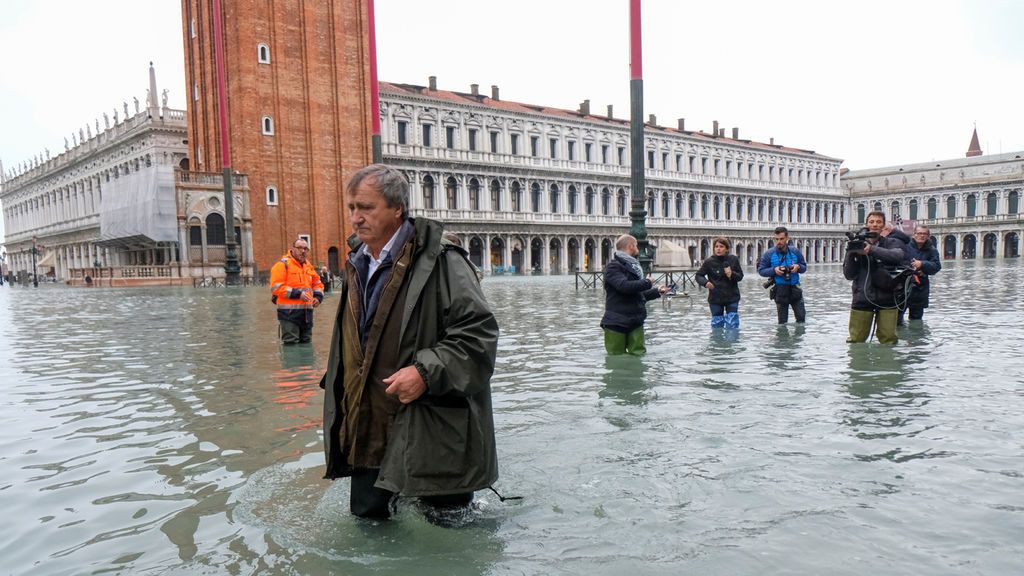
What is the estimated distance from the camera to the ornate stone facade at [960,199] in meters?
72.0

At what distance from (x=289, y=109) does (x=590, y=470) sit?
39.3m

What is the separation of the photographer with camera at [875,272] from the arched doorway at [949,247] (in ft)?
261

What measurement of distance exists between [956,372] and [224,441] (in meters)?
6.36

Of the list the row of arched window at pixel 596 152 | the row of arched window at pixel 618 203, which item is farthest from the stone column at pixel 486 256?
the row of arched window at pixel 596 152

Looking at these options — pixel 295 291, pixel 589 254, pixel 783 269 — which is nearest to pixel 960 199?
pixel 589 254

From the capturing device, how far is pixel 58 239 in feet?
215

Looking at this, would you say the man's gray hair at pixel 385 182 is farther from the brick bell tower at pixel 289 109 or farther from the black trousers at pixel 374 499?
the brick bell tower at pixel 289 109

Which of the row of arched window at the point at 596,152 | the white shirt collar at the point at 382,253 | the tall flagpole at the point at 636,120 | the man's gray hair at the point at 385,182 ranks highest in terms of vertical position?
the row of arched window at the point at 596,152

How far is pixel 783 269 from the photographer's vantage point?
10000mm

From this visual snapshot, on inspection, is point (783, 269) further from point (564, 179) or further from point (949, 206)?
point (949, 206)

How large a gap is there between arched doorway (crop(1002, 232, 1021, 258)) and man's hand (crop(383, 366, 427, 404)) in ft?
281

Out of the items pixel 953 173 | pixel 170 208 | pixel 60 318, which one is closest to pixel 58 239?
pixel 170 208

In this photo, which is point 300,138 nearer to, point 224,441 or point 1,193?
point 224,441

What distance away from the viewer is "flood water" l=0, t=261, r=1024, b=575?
2920 millimetres
